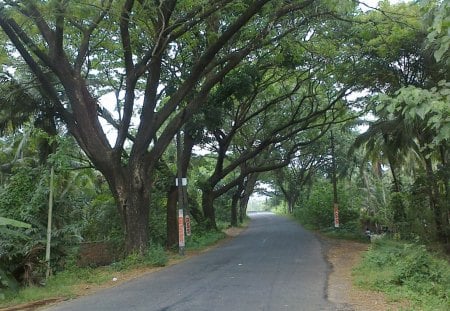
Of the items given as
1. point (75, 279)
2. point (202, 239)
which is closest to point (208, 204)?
point (202, 239)

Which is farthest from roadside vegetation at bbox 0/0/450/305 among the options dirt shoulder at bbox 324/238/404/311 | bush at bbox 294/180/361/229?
bush at bbox 294/180/361/229

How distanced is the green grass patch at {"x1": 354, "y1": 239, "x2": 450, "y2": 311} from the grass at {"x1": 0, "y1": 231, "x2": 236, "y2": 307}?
649cm

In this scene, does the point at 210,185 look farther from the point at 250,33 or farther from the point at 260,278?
the point at 260,278

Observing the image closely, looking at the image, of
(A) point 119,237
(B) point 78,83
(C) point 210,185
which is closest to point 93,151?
(B) point 78,83

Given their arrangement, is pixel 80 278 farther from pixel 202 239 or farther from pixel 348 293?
pixel 202 239

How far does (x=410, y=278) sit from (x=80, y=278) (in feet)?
27.9

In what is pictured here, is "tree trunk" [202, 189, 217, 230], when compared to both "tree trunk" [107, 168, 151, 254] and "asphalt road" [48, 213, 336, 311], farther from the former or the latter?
"tree trunk" [107, 168, 151, 254]

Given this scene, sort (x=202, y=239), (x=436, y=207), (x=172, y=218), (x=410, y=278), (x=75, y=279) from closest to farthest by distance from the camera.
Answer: (x=410, y=278) → (x=75, y=279) → (x=436, y=207) → (x=172, y=218) → (x=202, y=239)

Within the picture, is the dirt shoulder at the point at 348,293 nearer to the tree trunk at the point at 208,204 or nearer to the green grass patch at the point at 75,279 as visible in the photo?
the green grass patch at the point at 75,279

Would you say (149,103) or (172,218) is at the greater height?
(149,103)

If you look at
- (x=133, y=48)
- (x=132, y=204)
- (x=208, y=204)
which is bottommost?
(x=132, y=204)

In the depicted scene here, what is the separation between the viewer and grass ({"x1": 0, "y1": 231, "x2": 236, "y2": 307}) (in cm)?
1108

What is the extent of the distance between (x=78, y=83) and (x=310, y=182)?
4589cm

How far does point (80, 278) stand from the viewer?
13555 millimetres
